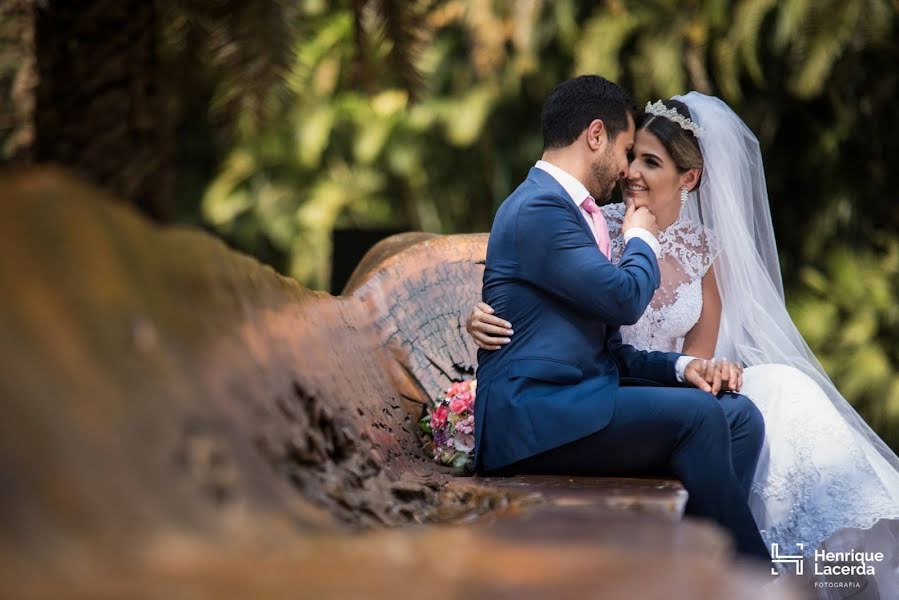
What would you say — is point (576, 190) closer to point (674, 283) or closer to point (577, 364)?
point (577, 364)

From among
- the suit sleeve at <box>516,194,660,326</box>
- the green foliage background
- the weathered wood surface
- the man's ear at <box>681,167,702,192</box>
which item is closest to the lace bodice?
the man's ear at <box>681,167,702,192</box>

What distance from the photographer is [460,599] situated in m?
1.48

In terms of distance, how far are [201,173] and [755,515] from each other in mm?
10645

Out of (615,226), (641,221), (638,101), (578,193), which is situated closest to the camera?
(578,193)

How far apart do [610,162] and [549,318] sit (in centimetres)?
55

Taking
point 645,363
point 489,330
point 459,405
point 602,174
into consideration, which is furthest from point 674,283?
point 489,330

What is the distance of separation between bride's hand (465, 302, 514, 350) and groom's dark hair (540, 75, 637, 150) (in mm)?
575

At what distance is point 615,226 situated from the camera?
15.0 ft

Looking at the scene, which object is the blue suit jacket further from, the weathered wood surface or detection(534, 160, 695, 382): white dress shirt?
the weathered wood surface

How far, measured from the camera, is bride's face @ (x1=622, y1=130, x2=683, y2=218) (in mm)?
4371

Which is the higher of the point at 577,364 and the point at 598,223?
the point at 598,223

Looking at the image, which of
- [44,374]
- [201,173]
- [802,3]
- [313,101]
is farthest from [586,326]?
[201,173]

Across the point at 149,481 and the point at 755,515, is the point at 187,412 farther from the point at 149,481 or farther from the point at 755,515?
the point at 755,515

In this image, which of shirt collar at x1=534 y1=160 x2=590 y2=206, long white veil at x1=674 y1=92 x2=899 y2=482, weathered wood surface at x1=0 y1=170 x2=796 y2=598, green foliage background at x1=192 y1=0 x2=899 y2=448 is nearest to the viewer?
weathered wood surface at x1=0 y1=170 x2=796 y2=598
